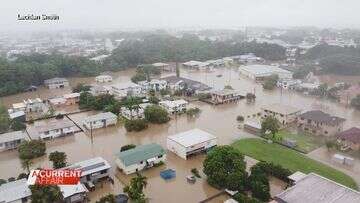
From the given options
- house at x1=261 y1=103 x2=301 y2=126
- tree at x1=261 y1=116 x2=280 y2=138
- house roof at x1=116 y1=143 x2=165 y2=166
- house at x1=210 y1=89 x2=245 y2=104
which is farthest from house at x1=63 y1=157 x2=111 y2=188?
house at x1=210 y1=89 x2=245 y2=104

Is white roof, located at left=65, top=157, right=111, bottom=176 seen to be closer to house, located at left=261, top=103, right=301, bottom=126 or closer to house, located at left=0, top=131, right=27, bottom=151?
house, located at left=0, top=131, right=27, bottom=151

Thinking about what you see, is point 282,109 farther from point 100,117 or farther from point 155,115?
point 100,117

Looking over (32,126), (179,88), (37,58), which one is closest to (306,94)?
(179,88)

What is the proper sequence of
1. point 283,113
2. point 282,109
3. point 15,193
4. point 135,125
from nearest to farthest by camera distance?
point 15,193 → point 135,125 → point 283,113 → point 282,109

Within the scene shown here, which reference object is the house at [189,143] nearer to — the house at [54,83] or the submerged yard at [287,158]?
the submerged yard at [287,158]

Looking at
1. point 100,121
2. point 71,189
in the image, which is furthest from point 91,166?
point 100,121

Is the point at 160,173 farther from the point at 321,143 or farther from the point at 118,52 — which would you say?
the point at 118,52
